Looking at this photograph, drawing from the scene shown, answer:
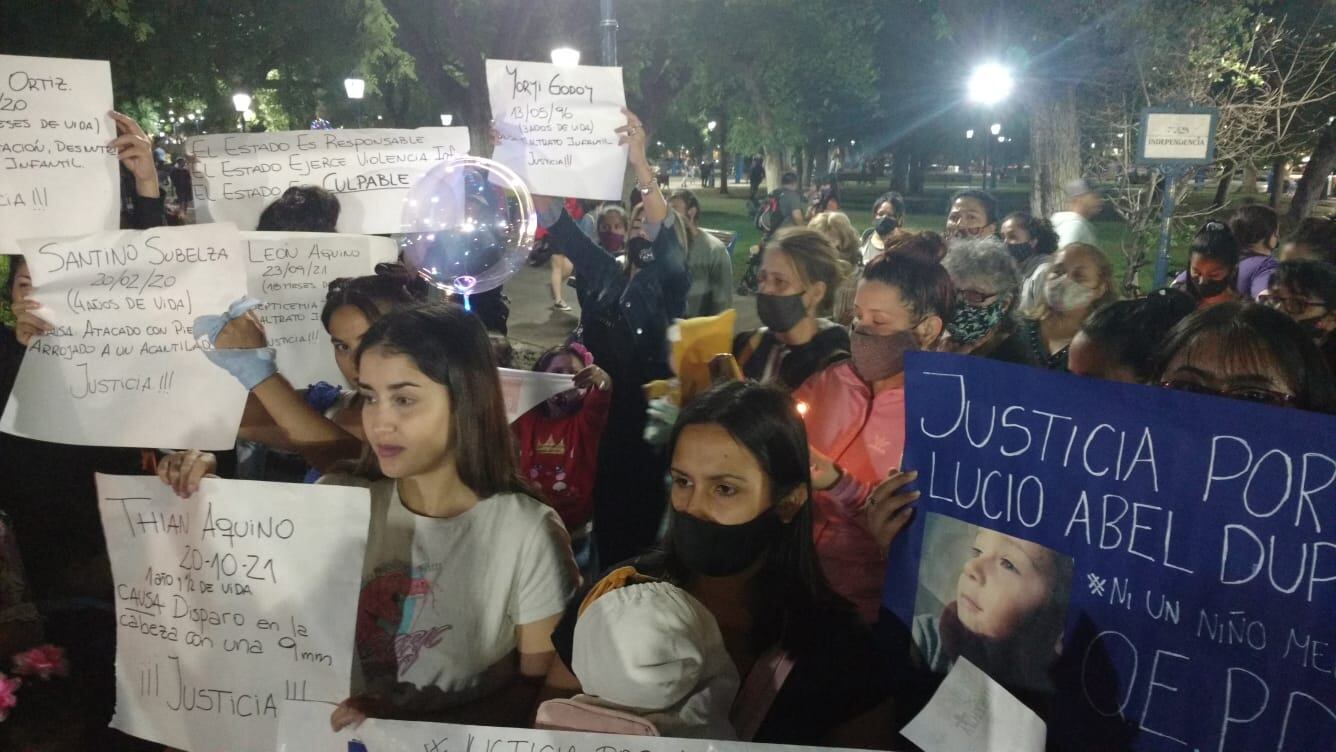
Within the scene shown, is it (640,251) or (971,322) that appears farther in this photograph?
(640,251)

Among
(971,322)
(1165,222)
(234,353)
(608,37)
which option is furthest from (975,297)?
(1165,222)

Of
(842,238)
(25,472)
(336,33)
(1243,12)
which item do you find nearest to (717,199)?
(336,33)

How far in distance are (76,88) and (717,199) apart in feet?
135

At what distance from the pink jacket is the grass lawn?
10.7 meters

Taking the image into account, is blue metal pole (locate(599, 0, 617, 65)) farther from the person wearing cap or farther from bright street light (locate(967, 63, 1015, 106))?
bright street light (locate(967, 63, 1015, 106))

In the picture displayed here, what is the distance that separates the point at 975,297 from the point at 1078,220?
12.1ft

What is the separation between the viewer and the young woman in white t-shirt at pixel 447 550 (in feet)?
6.61

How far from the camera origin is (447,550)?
2051 mm

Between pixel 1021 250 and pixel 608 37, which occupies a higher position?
pixel 608 37

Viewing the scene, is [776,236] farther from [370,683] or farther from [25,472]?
[25,472]

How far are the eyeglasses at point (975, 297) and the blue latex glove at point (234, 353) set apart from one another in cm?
242

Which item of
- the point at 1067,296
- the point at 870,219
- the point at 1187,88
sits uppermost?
the point at 1187,88

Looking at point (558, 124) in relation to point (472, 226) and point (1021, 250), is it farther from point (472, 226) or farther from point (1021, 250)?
point (1021, 250)

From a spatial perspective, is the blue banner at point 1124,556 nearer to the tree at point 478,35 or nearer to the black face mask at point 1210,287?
the black face mask at point 1210,287
